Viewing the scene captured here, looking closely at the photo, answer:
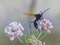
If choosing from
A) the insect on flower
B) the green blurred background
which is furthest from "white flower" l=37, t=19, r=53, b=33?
the green blurred background

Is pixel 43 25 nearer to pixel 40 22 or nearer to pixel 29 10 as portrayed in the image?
pixel 40 22

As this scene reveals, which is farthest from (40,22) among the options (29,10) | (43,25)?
(29,10)

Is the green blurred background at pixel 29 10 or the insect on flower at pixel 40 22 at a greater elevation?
the green blurred background at pixel 29 10

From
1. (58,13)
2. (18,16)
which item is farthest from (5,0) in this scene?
(58,13)

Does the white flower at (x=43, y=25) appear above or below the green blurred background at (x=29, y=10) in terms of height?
below

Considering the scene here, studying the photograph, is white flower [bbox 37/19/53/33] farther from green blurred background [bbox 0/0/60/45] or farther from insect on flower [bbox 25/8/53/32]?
green blurred background [bbox 0/0/60/45]

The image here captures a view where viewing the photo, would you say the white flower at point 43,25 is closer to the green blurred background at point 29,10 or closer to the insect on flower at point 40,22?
the insect on flower at point 40,22

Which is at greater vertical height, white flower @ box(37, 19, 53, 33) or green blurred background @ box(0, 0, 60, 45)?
green blurred background @ box(0, 0, 60, 45)

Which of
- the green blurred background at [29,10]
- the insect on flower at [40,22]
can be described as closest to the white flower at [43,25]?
the insect on flower at [40,22]

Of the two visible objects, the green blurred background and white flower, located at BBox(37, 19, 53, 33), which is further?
the green blurred background

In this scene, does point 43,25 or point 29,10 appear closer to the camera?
point 43,25

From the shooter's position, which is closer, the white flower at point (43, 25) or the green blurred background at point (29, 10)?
the white flower at point (43, 25)

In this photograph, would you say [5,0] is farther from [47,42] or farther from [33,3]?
[47,42]
